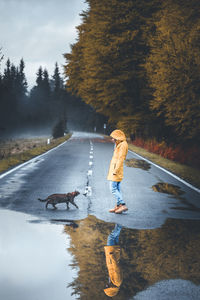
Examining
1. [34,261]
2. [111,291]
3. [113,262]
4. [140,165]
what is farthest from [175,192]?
[140,165]

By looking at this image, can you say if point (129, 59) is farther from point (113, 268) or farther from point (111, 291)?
point (111, 291)

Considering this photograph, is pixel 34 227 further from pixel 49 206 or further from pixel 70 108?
pixel 70 108

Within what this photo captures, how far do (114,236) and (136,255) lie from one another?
0.81 meters

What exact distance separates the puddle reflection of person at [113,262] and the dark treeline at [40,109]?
229 ft

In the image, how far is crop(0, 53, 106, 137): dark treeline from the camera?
8351 cm

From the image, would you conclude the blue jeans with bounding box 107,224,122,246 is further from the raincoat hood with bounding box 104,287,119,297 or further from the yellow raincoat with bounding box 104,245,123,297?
the raincoat hood with bounding box 104,287,119,297

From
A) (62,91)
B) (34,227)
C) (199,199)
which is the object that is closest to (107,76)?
(199,199)

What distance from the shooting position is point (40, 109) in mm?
116375

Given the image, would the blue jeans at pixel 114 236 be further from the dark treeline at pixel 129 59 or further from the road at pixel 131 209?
the dark treeline at pixel 129 59

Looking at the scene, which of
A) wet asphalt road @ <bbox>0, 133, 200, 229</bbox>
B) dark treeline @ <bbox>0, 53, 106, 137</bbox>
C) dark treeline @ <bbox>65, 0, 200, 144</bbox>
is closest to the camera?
wet asphalt road @ <bbox>0, 133, 200, 229</bbox>

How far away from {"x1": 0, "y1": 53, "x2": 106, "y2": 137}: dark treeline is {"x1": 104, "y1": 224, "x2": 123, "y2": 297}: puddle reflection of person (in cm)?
6970

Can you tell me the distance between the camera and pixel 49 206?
713cm

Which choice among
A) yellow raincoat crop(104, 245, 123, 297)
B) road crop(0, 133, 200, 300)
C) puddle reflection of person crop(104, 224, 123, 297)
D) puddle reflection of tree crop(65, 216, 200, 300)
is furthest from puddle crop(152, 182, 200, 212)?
yellow raincoat crop(104, 245, 123, 297)

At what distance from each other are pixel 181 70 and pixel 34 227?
30.8 feet
